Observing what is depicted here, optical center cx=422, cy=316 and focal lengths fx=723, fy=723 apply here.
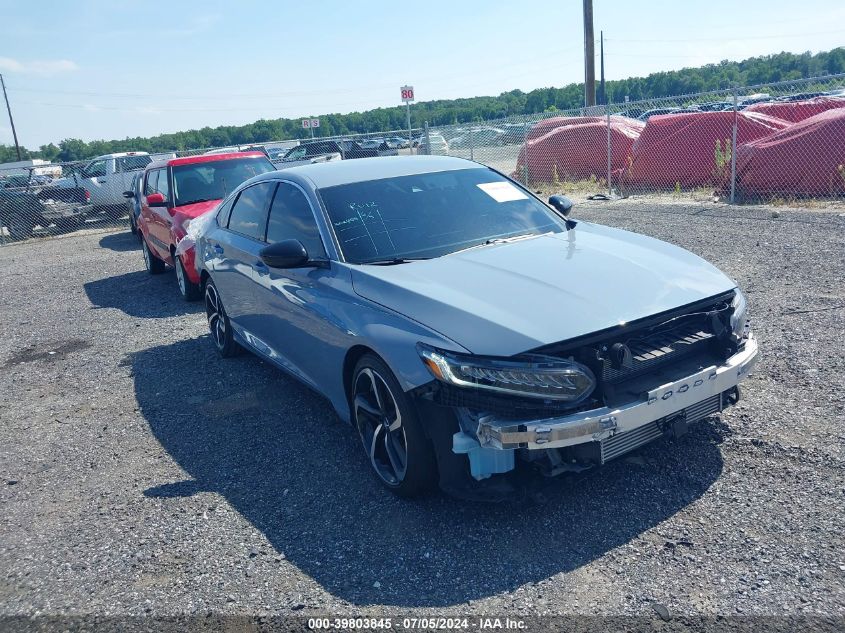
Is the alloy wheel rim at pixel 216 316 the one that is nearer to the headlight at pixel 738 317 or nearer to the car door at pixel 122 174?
the headlight at pixel 738 317

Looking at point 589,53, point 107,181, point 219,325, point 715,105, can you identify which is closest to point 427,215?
point 219,325

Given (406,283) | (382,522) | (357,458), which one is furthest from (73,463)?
(406,283)

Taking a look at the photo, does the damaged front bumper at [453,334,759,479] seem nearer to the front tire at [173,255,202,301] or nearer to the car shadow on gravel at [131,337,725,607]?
the car shadow on gravel at [131,337,725,607]

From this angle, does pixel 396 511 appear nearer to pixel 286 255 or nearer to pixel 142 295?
pixel 286 255

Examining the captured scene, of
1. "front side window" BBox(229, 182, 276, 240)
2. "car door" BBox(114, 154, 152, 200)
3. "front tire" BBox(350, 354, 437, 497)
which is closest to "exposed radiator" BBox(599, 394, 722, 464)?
"front tire" BBox(350, 354, 437, 497)

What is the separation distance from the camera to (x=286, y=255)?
14.0 feet

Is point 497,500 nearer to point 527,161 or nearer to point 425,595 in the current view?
point 425,595

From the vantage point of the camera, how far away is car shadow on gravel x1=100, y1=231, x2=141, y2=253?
15.2 meters

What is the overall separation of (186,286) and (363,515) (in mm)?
5927

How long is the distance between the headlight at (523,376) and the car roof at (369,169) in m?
2.08

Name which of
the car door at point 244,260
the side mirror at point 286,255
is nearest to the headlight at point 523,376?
the side mirror at point 286,255

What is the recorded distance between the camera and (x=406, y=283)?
3.81 m

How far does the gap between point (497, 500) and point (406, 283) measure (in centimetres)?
120

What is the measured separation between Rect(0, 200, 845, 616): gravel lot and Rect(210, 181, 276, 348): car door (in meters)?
0.55
